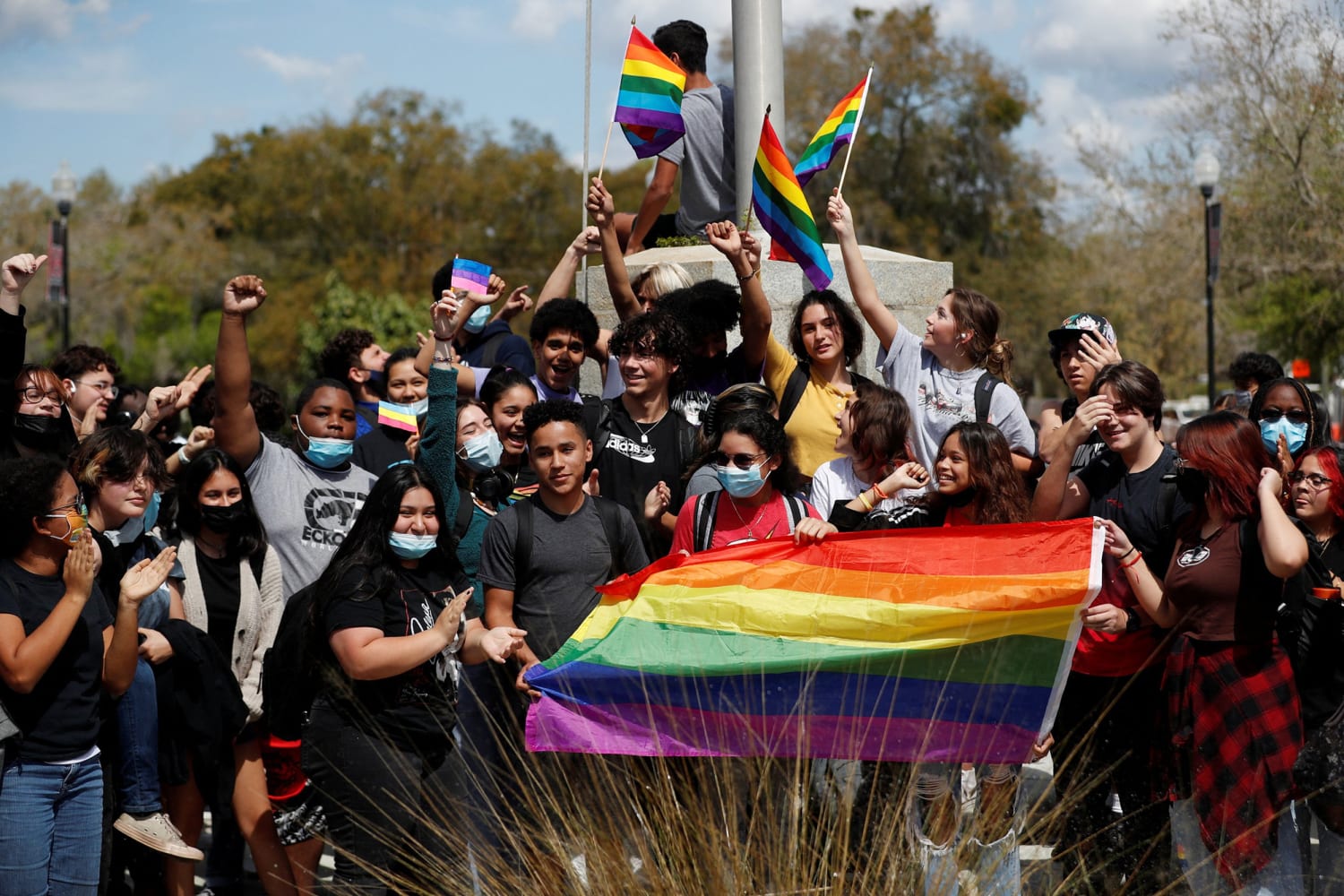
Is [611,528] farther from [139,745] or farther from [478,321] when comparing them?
[478,321]

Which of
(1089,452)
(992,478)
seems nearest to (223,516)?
(992,478)

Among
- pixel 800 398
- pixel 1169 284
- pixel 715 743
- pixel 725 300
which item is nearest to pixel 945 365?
pixel 800 398

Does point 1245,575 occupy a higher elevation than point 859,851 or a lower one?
higher

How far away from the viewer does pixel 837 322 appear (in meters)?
6.46

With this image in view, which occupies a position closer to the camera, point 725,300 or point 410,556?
point 410,556

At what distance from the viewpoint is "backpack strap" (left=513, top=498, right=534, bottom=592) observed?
17.5 ft

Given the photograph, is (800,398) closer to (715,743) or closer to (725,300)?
(725,300)

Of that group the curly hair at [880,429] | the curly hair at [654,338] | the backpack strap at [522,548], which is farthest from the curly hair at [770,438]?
the backpack strap at [522,548]

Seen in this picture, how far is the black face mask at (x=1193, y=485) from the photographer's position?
5.18m

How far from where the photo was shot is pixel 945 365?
20.8ft

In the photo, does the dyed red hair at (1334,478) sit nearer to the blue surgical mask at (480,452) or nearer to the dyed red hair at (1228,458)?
the dyed red hair at (1228,458)

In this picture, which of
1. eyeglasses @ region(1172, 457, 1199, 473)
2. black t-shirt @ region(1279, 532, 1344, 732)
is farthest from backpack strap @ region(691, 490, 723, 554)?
black t-shirt @ region(1279, 532, 1344, 732)

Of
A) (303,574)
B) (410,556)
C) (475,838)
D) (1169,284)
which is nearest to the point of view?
(475,838)

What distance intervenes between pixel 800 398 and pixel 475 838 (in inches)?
102
